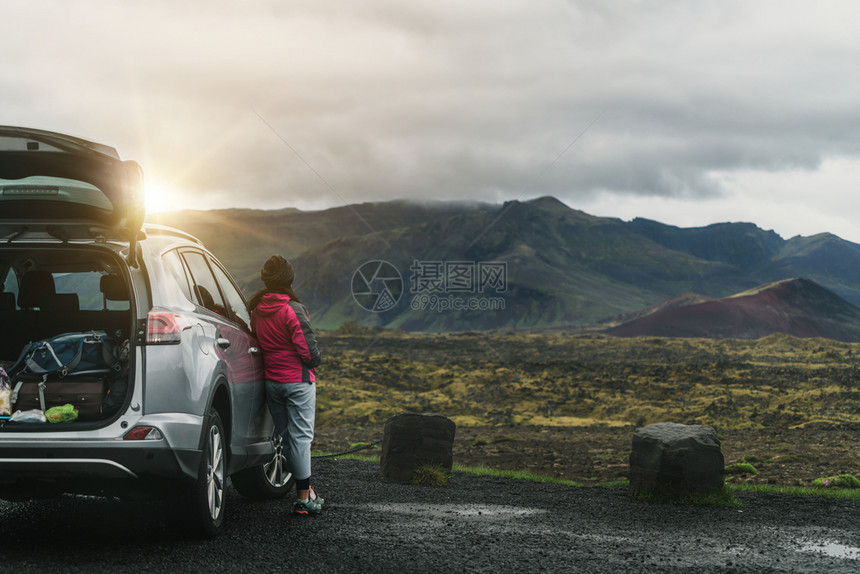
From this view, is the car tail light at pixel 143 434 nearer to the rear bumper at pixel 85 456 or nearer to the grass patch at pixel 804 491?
the rear bumper at pixel 85 456

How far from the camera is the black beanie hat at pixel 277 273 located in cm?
823

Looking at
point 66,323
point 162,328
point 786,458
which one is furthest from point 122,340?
point 786,458

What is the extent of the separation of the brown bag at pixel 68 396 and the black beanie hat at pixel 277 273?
228cm

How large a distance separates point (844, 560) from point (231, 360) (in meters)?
5.54

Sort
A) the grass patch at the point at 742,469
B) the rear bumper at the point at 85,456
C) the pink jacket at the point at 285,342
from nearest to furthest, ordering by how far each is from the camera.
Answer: the rear bumper at the point at 85,456 < the pink jacket at the point at 285,342 < the grass patch at the point at 742,469

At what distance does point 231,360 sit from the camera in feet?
23.9

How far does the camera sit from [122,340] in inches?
277

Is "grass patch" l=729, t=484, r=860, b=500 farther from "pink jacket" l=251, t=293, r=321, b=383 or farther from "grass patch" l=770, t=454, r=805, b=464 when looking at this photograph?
"pink jacket" l=251, t=293, r=321, b=383

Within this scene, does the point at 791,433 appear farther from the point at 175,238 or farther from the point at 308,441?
the point at 175,238

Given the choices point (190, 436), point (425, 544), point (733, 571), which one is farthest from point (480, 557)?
point (190, 436)

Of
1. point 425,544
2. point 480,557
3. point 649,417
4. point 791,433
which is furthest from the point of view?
point 649,417

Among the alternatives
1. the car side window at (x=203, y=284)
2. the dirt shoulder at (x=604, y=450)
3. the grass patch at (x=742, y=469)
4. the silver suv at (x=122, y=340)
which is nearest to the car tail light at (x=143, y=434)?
the silver suv at (x=122, y=340)

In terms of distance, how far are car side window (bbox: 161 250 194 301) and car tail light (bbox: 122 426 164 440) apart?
4.34 ft

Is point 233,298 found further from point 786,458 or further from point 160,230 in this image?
point 786,458
